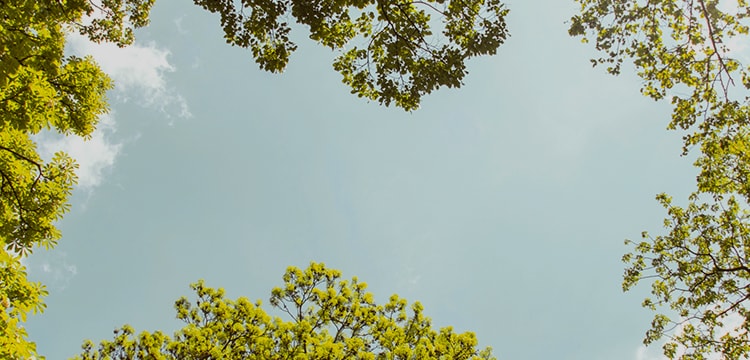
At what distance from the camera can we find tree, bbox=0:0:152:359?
538 cm

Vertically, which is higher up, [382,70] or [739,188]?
[739,188]

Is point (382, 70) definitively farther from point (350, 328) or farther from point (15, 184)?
point (350, 328)

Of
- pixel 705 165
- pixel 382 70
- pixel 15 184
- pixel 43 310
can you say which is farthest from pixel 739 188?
pixel 15 184

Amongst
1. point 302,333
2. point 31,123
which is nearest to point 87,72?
point 31,123

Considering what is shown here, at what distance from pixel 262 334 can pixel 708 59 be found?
14705 millimetres

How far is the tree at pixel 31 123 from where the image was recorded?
17.6 feet

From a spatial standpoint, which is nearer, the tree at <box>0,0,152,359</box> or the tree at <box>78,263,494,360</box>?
the tree at <box>0,0,152,359</box>

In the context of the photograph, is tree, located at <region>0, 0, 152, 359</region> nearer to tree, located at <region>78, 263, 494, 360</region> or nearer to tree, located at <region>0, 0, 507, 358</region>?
tree, located at <region>0, 0, 507, 358</region>

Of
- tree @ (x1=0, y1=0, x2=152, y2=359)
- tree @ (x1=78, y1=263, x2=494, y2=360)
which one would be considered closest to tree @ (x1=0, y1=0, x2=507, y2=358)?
tree @ (x1=0, y1=0, x2=152, y2=359)

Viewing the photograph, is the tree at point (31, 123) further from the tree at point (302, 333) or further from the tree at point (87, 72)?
the tree at point (302, 333)

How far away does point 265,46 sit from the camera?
8266mm

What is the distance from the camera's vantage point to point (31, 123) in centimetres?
716

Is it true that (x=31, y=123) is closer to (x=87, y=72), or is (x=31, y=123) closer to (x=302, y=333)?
(x=87, y=72)

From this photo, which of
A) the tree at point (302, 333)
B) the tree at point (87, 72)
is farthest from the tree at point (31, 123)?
the tree at point (302, 333)
